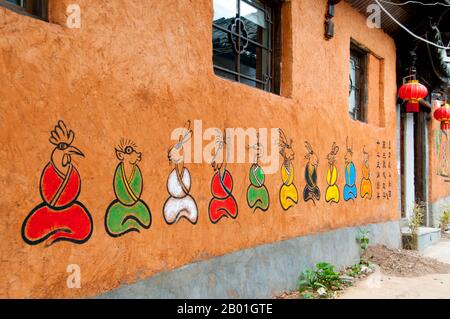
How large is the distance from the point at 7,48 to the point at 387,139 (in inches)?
270

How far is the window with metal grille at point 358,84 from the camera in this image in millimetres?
7066

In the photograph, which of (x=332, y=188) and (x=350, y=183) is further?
(x=350, y=183)

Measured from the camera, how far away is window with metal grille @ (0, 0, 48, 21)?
2.52m

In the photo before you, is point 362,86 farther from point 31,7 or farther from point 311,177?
point 31,7

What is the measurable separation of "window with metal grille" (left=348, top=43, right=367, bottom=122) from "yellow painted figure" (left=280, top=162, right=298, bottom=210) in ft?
8.69

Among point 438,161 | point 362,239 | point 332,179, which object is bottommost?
point 362,239

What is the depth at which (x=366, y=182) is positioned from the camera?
22.6 ft

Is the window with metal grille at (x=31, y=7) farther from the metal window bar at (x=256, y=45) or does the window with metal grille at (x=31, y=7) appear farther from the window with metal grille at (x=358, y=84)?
the window with metal grille at (x=358, y=84)

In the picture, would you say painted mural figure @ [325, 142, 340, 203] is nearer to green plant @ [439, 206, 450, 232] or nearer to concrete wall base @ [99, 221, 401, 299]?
concrete wall base @ [99, 221, 401, 299]

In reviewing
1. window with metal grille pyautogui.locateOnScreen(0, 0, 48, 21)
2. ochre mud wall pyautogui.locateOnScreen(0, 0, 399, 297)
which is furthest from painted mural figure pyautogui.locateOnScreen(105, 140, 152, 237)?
window with metal grille pyautogui.locateOnScreen(0, 0, 48, 21)

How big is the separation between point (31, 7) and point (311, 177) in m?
3.69

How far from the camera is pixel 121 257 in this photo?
9.57ft

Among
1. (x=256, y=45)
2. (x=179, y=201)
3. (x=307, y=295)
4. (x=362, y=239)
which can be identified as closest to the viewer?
(x=179, y=201)

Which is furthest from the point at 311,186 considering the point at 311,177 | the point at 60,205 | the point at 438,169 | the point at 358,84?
the point at 438,169
